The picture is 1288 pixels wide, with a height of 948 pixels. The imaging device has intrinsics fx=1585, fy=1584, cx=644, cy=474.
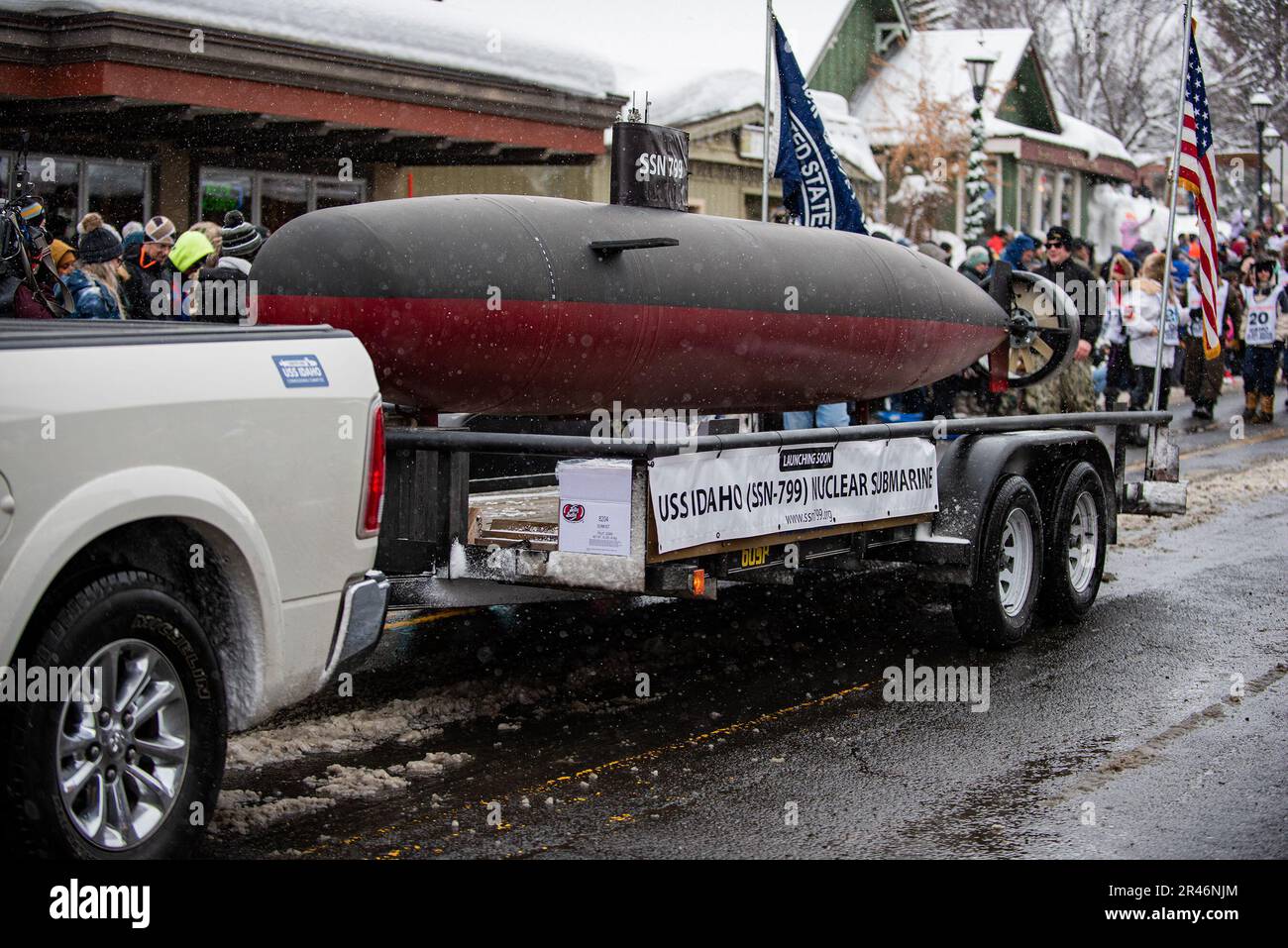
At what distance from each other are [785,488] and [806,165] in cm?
544

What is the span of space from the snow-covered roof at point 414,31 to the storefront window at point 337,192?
91.6 inches

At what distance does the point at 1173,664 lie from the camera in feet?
26.0

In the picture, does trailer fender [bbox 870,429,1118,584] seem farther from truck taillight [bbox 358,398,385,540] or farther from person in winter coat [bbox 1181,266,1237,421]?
→ person in winter coat [bbox 1181,266,1237,421]

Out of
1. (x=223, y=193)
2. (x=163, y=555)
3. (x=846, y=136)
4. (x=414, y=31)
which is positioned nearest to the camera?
(x=163, y=555)

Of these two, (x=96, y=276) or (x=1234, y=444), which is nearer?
(x=96, y=276)

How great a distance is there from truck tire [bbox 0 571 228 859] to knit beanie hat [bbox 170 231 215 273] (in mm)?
6784

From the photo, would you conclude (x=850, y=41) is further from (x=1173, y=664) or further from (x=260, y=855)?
(x=260, y=855)

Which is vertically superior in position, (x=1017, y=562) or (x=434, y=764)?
(x=1017, y=562)

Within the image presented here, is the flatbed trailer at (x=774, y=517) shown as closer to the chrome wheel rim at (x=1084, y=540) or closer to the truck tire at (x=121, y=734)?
the chrome wheel rim at (x=1084, y=540)

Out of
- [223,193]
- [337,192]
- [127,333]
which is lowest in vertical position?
[127,333]

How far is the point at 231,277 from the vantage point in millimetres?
9055

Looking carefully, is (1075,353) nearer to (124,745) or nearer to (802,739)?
(802,739)

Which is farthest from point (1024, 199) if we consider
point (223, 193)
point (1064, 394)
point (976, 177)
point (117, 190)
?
point (1064, 394)
